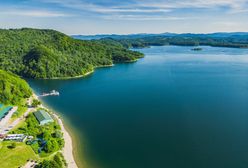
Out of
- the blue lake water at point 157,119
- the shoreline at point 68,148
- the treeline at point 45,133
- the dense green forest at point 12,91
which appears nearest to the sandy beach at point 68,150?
the shoreline at point 68,148

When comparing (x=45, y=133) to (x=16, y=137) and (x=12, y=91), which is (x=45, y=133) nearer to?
(x=16, y=137)

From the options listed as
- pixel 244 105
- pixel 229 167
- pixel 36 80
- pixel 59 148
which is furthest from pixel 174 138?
pixel 36 80

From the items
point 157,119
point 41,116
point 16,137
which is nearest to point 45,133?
point 16,137

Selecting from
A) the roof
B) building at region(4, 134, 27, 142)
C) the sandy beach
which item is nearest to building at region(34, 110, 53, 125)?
the roof

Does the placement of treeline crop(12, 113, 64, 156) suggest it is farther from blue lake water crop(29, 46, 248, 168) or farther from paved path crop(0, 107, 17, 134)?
blue lake water crop(29, 46, 248, 168)

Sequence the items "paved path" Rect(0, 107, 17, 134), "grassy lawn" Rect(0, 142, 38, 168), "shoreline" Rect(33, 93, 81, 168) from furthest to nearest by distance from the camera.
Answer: "paved path" Rect(0, 107, 17, 134), "shoreline" Rect(33, 93, 81, 168), "grassy lawn" Rect(0, 142, 38, 168)

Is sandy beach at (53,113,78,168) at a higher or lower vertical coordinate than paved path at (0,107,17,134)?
lower
